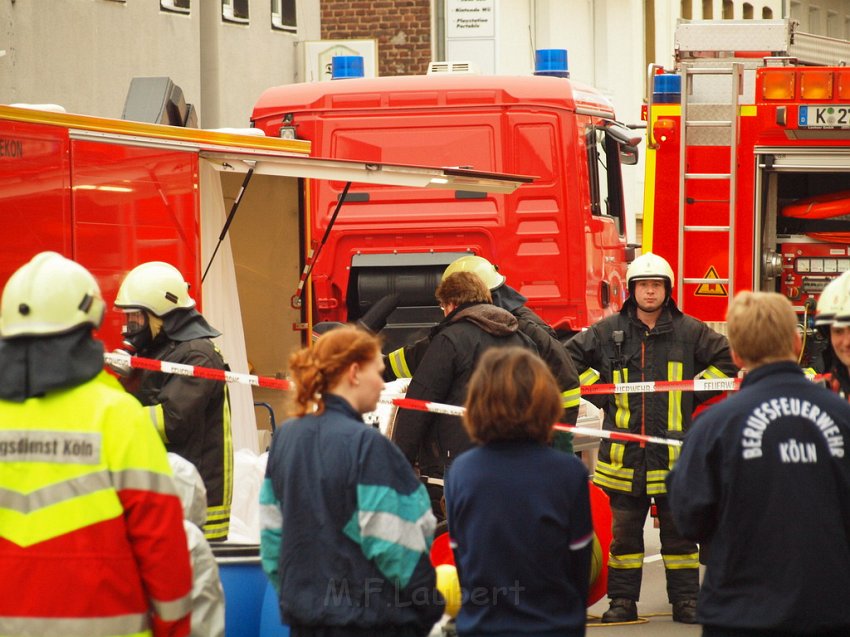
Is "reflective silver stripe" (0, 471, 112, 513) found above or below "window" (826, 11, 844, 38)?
below

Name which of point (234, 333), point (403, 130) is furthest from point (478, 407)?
point (403, 130)

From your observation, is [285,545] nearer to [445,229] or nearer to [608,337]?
[608,337]

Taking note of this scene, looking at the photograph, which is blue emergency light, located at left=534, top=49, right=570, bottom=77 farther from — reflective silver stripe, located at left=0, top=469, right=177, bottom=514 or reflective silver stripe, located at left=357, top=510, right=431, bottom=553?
reflective silver stripe, located at left=0, top=469, right=177, bottom=514

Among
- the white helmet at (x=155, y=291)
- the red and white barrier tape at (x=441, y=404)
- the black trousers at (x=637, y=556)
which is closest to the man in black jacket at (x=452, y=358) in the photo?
the red and white barrier tape at (x=441, y=404)

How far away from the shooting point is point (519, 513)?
393 centimetres

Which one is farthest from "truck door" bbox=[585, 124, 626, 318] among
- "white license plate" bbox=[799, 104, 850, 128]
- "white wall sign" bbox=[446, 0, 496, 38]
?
"white wall sign" bbox=[446, 0, 496, 38]

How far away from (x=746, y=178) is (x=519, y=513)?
6320 mm

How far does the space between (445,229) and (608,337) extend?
3098mm

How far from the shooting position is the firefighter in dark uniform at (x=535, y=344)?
719 centimetres

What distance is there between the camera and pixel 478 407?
400cm

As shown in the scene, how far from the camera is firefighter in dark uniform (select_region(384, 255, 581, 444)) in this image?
7.19 m

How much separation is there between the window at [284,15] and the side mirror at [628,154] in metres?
10.1

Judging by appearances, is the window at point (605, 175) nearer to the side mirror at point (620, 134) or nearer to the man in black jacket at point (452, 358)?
the side mirror at point (620, 134)

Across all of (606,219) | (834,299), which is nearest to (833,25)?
(606,219)
